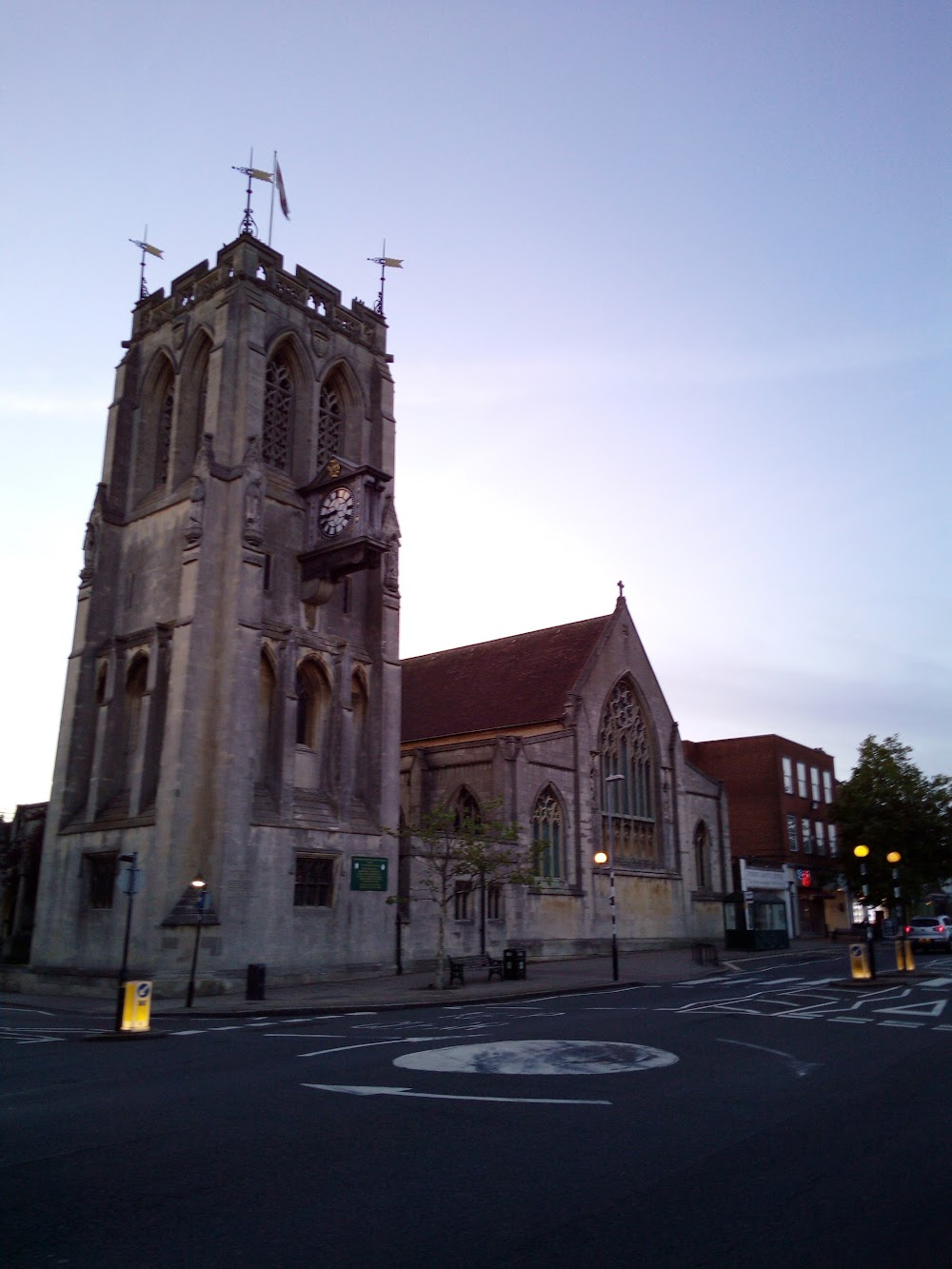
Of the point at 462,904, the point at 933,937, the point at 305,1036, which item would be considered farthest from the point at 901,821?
the point at 305,1036

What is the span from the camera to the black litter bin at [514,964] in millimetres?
30328

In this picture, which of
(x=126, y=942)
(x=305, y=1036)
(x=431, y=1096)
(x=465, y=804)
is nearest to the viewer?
(x=431, y=1096)

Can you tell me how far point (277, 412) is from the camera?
117ft

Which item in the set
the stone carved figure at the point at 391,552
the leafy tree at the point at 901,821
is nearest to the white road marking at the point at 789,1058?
the stone carved figure at the point at 391,552

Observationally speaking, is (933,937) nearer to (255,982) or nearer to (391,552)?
(391,552)

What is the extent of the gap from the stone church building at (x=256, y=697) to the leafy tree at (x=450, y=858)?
2.86 feet

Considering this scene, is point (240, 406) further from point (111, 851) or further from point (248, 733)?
point (111, 851)

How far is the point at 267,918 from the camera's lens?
29.0m

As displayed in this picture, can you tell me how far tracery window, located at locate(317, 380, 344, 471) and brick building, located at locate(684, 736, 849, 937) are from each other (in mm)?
36741

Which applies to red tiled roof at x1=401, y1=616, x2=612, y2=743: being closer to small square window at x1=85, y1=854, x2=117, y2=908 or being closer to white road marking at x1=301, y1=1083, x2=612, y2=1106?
small square window at x1=85, y1=854, x2=117, y2=908

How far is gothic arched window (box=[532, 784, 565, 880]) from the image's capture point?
4091 centimetres

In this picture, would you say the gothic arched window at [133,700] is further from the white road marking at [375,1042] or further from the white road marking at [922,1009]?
the white road marking at [922,1009]

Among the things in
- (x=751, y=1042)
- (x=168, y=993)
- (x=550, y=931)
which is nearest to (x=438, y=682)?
(x=550, y=931)

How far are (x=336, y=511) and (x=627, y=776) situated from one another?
20903 millimetres
